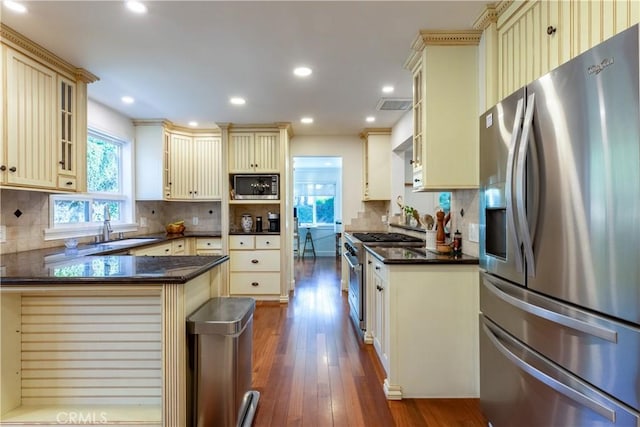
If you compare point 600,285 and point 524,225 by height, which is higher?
point 524,225

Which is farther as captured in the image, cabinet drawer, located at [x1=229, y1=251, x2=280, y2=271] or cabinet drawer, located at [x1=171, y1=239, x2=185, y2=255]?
cabinet drawer, located at [x1=229, y1=251, x2=280, y2=271]

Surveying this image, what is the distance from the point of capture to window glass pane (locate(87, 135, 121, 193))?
380cm

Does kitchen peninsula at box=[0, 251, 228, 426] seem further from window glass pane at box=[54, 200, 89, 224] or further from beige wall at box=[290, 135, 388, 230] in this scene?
beige wall at box=[290, 135, 388, 230]

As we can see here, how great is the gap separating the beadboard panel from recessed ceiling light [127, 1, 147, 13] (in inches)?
67.8

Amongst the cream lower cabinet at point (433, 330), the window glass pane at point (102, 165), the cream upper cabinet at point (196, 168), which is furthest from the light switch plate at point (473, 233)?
the window glass pane at point (102, 165)

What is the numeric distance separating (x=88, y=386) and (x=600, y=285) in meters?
2.43

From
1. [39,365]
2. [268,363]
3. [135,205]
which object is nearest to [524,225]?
[268,363]

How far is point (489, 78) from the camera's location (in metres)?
2.12

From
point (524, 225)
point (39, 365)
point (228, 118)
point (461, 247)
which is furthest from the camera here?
point (228, 118)

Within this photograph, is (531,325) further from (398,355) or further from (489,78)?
(489,78)

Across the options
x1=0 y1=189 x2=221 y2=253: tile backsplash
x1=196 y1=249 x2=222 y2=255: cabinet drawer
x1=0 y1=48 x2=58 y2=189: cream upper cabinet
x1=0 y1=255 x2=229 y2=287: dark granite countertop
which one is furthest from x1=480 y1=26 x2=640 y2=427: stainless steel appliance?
x1=196 y1=249 x2=222 y2=255: cabinet drawer

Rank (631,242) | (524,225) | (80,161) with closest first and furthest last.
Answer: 1. (631,242)
2. (524,225)
3. (80,161)

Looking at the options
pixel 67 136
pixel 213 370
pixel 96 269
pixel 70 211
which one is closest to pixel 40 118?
pixel 67 136

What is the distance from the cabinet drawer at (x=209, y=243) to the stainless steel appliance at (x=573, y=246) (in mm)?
3866
